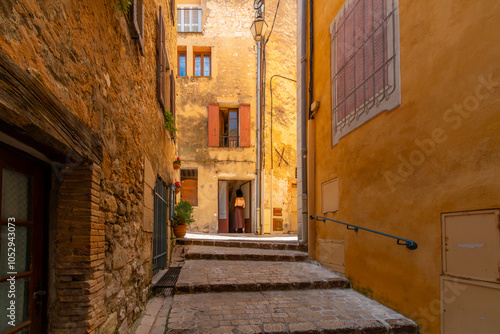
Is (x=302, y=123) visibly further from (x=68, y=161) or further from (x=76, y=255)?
(x=76, y=255)

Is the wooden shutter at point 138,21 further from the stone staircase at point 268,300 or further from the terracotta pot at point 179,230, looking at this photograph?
the terracotta pot at point 179,230

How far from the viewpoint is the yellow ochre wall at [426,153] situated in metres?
2.37

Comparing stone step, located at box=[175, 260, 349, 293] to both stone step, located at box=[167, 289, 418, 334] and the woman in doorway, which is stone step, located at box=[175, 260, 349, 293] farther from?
the woman in doorway

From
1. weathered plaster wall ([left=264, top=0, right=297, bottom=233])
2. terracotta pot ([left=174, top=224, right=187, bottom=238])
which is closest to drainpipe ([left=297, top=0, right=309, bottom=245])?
terracotta pot ([left=174, top=224, right=187, bottom=238])

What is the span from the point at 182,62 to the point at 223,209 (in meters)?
6.10

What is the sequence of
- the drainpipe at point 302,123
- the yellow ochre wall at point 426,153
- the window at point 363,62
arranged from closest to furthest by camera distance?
the yellow ochre wall at point 426,153 < the window at point 363,62 < the drainpipe at point 302,123

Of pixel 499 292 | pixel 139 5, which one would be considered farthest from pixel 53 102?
pixel 499 292

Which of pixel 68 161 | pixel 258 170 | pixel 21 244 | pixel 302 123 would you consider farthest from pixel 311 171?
pixel 258 170

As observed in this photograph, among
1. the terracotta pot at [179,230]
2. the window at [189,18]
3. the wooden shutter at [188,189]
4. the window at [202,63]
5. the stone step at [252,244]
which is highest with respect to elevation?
the window at [189,18]

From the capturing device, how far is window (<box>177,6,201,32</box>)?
500 inches

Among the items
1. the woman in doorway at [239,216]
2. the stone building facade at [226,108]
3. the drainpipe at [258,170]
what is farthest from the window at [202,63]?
the woman in doorway at [239,216]

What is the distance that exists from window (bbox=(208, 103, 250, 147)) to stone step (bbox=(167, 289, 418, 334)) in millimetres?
8489

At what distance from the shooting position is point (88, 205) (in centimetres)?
202

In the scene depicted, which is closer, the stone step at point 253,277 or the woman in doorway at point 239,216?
the stone step at point 253,277
